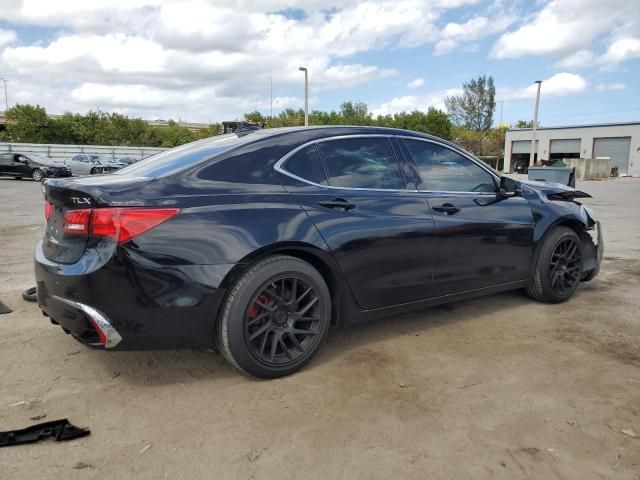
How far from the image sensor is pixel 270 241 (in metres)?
3.03

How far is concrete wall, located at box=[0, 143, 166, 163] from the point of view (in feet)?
142

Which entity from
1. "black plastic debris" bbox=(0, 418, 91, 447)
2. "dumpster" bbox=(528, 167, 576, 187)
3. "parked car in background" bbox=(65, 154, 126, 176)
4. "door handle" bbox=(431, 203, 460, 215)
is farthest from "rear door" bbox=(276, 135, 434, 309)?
"parked car in background" bbox=(65, 154, 126, 176)

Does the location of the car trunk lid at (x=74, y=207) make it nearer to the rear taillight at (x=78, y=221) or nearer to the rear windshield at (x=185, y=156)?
the rear taillight at (x=78, y=221)

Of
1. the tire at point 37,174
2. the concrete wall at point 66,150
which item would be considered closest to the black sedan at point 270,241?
the tire at point 37,174

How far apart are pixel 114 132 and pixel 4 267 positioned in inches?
2318

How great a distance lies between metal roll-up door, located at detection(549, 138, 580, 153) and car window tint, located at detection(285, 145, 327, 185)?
60.2m

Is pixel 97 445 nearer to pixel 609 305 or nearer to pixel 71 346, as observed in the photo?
pixel 71 346

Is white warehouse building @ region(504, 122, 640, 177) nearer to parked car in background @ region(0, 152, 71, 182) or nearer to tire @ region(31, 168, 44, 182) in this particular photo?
parked car in background @ region(0, 152, 71, 182)

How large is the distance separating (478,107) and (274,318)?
92.5m

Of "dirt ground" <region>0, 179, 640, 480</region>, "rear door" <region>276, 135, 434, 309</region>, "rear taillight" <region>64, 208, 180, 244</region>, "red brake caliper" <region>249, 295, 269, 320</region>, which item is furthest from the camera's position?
"rear door" <region>276, 135, 434, 309</region>

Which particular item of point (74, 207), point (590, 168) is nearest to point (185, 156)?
point (74, 207)

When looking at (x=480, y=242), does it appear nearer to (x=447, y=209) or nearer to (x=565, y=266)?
(x=447, y=209)

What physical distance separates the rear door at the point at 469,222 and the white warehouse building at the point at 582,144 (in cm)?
5569

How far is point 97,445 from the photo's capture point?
2.49 m
